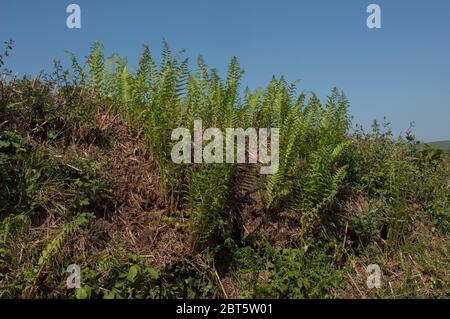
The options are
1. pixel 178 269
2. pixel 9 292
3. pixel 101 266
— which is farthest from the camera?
pixel 178 269

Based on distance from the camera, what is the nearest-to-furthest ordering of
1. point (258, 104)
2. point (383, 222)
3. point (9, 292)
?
point (9, 292), point (383, 222), point (258, 104)

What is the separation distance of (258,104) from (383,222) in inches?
86.3

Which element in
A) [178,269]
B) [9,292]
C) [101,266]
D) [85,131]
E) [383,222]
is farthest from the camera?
[383,222]

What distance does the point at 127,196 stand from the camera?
4.61 meters

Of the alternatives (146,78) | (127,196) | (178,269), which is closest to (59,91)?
(146,78)

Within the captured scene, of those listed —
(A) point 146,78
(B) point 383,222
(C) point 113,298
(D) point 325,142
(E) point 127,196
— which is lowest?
(C) point 113,298

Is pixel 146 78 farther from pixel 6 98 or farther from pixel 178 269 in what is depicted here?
pixel 178 269

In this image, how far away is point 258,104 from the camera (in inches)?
236

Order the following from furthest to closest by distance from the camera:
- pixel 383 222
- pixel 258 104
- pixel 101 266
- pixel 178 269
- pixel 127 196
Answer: pixel 258 104 → pixel 383 222 → pixel 127 196 → pixel 178 269 → pixel 101 266

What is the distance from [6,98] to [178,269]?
256 cm

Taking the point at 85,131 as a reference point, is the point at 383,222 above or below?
below

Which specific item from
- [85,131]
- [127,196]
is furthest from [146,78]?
[127,196]

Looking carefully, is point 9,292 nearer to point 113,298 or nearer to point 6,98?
point 113,298

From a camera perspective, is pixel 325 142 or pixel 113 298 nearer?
pixel 113 298
